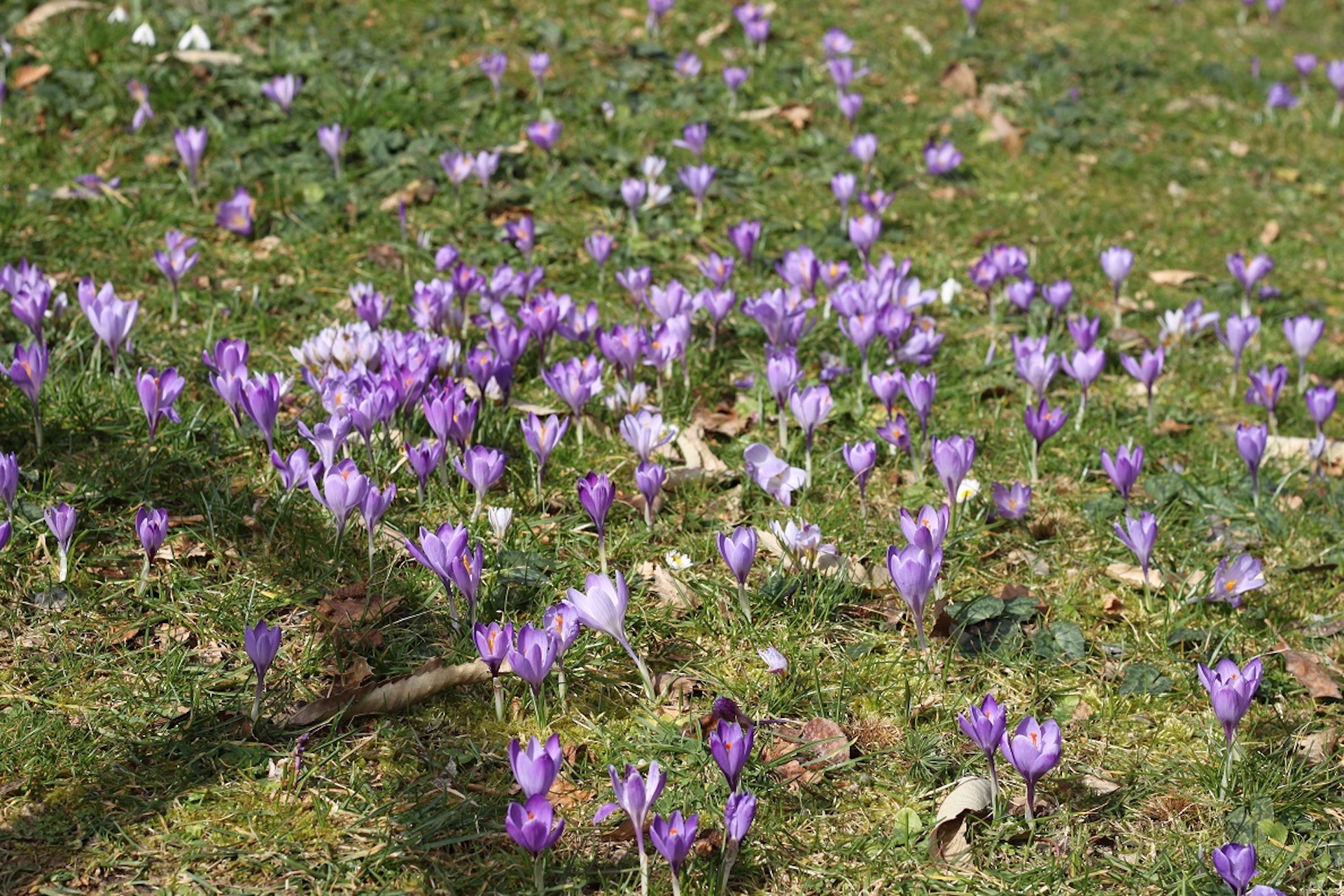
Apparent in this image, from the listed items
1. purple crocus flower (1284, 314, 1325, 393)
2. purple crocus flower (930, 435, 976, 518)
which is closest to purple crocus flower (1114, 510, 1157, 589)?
purple crocus flower (930, 435, 976, 518)

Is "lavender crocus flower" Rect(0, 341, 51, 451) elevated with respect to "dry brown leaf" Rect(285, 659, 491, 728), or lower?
elevated

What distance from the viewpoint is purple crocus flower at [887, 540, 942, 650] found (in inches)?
114

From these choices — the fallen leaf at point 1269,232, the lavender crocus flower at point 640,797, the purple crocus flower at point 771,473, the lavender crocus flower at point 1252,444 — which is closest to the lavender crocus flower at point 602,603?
the lavender crocus flower at point 640,797

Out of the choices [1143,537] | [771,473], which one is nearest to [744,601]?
[771,473]

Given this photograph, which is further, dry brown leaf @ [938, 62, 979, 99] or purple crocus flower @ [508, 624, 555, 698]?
dry brown leaf @ [938, 62, 979, 99]

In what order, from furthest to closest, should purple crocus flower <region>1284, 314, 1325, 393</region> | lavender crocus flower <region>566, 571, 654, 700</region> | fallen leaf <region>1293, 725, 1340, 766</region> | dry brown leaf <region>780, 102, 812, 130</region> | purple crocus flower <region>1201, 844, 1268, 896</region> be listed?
dry brown leaf <region>780, 102, 812, 130</region>, purple crocus flower <region>1284, 314, 1325, 393</region>, fallen leaf <region>1293, 725, 1340, 766</region>, lavender crocus flower <region>566, 571, 654, 700</region>, purple crocus flower <region>1201, 844, 1268, 896</region>

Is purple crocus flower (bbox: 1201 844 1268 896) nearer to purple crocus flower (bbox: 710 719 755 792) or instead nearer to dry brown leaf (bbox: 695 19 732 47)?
purple crocus flower (bbox: 710 719 755 792)

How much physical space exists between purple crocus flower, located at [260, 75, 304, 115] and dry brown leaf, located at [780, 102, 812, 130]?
2.55 metres

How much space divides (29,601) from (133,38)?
161 inches

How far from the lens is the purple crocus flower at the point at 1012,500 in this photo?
3580mm

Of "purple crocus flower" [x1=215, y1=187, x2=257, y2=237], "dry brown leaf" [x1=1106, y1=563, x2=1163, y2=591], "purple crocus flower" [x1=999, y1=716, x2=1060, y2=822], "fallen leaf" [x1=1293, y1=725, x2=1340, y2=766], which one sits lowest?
"dry brown leaf" [x1=1106, y1=563, x2=1163, y2=591]

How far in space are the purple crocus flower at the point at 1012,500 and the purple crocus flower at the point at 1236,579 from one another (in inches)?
21.9

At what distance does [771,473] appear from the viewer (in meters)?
3.59

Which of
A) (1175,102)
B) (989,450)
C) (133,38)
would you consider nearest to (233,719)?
(989,450)
